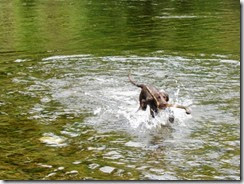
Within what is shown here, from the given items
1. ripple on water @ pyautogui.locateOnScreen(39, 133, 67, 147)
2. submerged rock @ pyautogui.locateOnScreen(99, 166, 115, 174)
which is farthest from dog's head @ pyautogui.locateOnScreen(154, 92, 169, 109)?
submerged rock @ pyautogui.locateOnScreen(99, 166, 115, 174)

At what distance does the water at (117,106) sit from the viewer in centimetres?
840

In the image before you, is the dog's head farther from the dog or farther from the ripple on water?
the ripple on water

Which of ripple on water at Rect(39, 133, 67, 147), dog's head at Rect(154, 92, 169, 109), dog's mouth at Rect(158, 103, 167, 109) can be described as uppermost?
dog's head at Rect(154, 92, 169, 109)

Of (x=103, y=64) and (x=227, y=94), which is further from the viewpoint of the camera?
(x=103, y=64)

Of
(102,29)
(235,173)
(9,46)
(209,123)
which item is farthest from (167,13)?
(235,173)

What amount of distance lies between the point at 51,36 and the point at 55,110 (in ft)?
47.1

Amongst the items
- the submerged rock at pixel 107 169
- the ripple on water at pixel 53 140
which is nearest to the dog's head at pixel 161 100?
the ripple on water at pixel 53 140

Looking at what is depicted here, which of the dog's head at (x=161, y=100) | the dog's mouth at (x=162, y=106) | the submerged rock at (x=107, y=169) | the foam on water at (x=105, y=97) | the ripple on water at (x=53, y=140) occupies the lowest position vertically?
the foam on water at (x=105, y=97)

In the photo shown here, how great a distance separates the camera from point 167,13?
113ft

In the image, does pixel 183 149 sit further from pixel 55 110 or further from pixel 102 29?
pixel 102 29

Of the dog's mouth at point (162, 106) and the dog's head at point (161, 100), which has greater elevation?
the dog's head at point (161, 100)

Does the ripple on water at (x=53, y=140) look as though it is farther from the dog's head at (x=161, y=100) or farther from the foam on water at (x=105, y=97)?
the dog's head at (x=161, y=100)

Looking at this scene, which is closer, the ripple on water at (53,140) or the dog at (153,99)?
the ripple on water at (53,140)

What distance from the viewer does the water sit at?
Result: 8398mm
